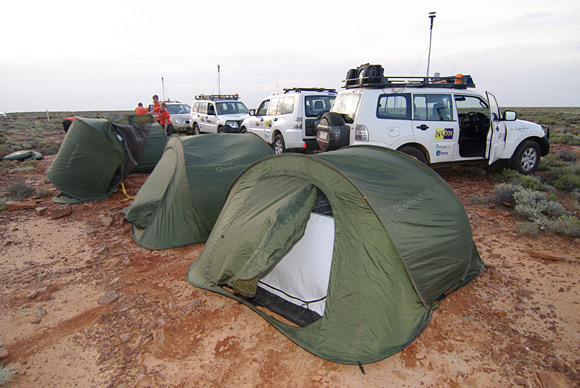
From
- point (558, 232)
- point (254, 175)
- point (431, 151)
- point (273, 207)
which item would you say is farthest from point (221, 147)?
point (558, 232)

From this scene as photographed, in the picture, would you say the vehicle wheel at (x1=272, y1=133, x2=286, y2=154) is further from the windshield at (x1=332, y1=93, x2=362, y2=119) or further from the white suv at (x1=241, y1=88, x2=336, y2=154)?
the windshield at (x1=332, y1=93, x2=362, y2=119)

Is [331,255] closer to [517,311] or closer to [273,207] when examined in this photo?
[273,207]

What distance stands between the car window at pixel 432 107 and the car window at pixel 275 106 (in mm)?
4274

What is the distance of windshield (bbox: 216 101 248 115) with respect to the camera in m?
15.3

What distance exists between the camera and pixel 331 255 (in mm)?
3529

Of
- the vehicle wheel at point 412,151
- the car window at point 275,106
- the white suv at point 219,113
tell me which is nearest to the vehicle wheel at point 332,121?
the vehicle wheel at point 412,151

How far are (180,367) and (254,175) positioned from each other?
2200 mm

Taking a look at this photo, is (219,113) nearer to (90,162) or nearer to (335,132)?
(90,162)

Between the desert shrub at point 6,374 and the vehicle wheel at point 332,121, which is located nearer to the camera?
the desert shrub at point 6,374

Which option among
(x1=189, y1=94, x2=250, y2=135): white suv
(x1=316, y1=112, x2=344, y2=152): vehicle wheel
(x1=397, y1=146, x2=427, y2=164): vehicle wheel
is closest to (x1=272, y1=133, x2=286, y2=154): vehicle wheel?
(x1=316, y1=112, x2=344, y2=152): vehicle wheel

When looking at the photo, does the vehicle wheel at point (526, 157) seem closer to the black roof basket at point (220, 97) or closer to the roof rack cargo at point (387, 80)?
the roof rack cargo at point (387, 80)

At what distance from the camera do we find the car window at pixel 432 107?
7.45 meters

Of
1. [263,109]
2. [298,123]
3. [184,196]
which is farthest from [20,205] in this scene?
[263,109]

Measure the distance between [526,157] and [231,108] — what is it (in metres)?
11.4
